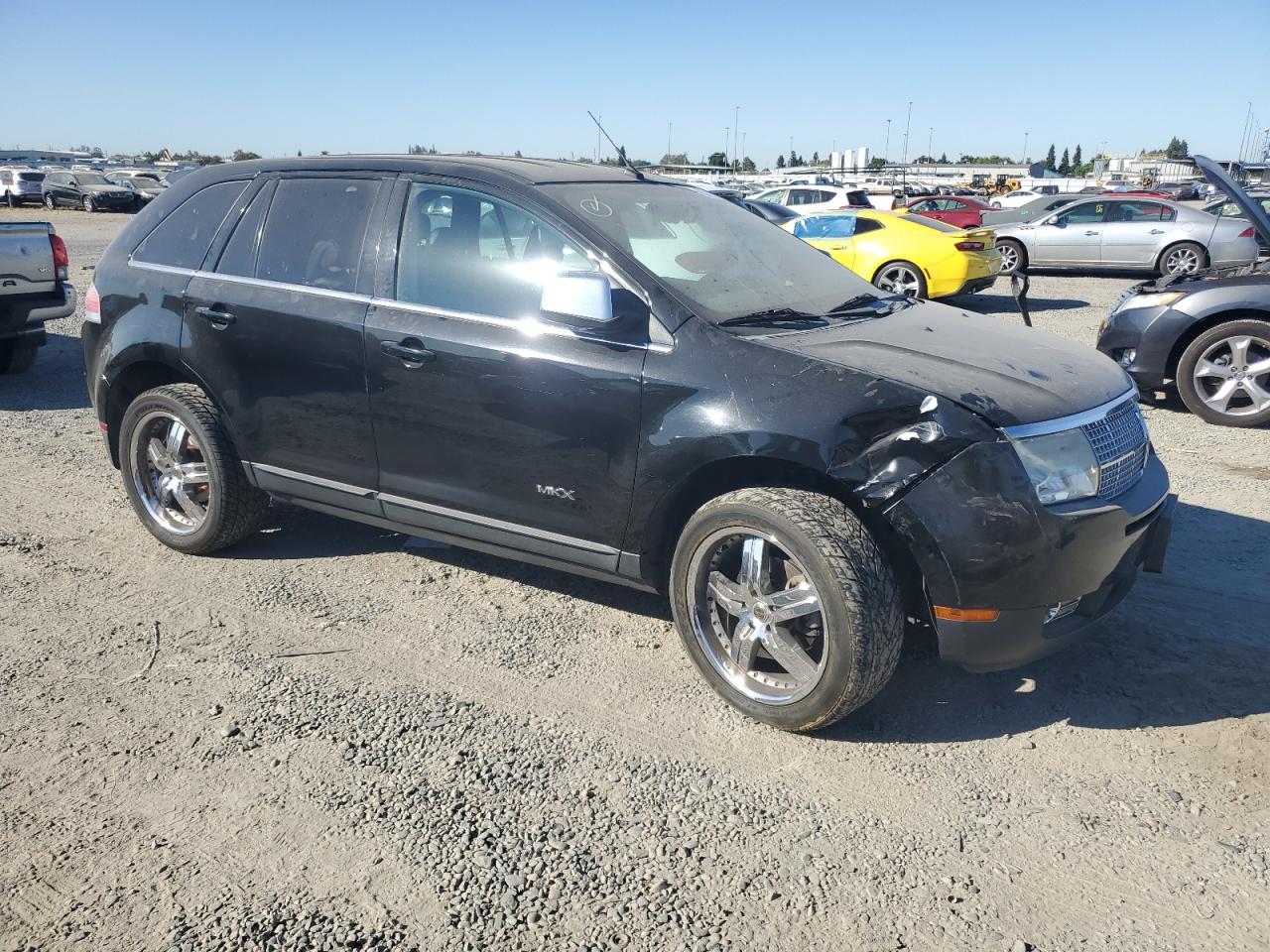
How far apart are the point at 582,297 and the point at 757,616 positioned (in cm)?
125

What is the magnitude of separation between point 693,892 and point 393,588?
2380 millimetres

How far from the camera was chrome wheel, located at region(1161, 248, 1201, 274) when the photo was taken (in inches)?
666

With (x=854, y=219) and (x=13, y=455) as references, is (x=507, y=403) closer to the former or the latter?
(x=13, y=455)

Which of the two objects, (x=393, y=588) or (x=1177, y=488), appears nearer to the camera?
(x=393, y=588)

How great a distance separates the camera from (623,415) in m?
3.49

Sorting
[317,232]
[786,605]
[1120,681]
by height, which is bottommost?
[1120,681]

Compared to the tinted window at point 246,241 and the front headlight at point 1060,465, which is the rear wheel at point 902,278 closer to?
the tinted window at point 246,241

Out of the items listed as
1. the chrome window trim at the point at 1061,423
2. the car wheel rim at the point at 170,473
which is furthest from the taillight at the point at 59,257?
the chrome window trim at the point at 1061,423

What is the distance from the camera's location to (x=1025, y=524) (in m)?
3.00

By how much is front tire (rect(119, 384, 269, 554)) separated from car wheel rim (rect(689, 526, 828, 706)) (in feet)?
7.90

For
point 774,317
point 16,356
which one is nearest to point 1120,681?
point 774,317

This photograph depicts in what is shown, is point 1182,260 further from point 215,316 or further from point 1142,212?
point 215,316

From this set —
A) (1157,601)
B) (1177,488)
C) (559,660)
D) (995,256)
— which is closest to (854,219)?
(995,256)

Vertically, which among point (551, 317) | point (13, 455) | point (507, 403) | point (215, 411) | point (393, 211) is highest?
point (393, 211)
